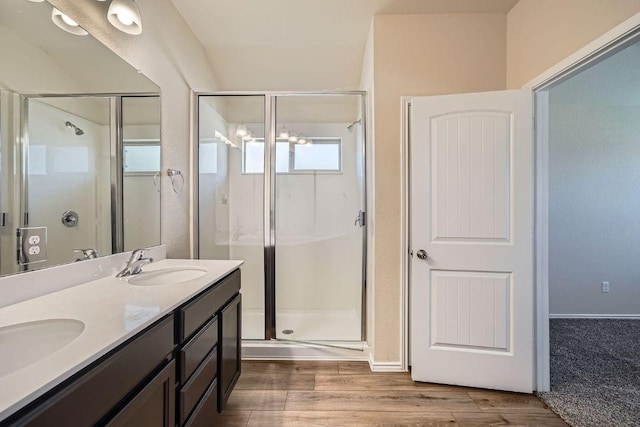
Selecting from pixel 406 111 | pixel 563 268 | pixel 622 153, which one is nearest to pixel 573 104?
pixel 622 153

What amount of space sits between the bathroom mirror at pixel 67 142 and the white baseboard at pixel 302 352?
4.01 feet

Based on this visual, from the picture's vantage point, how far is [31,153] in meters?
1.07

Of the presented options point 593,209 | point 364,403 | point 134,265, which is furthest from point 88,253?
point 593,209

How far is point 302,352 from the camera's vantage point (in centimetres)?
227

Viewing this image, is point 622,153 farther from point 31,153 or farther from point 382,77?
point 31,153

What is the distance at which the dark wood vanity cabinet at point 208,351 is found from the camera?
43.3 inches

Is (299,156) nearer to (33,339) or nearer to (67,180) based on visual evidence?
(67,180)

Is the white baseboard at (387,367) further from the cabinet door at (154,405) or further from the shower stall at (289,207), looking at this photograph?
the cabinet door at (154,405)

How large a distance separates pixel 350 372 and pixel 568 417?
1.30 m

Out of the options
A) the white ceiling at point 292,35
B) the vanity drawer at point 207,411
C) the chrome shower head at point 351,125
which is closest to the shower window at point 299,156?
the chrome shower head at point 351,125

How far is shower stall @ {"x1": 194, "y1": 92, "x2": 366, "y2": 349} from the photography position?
245 centimetres

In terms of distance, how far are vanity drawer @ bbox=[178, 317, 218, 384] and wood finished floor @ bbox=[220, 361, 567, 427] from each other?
24.9 inches

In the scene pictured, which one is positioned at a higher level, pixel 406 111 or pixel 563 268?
pixel 406 111

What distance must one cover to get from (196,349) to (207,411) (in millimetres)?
361
